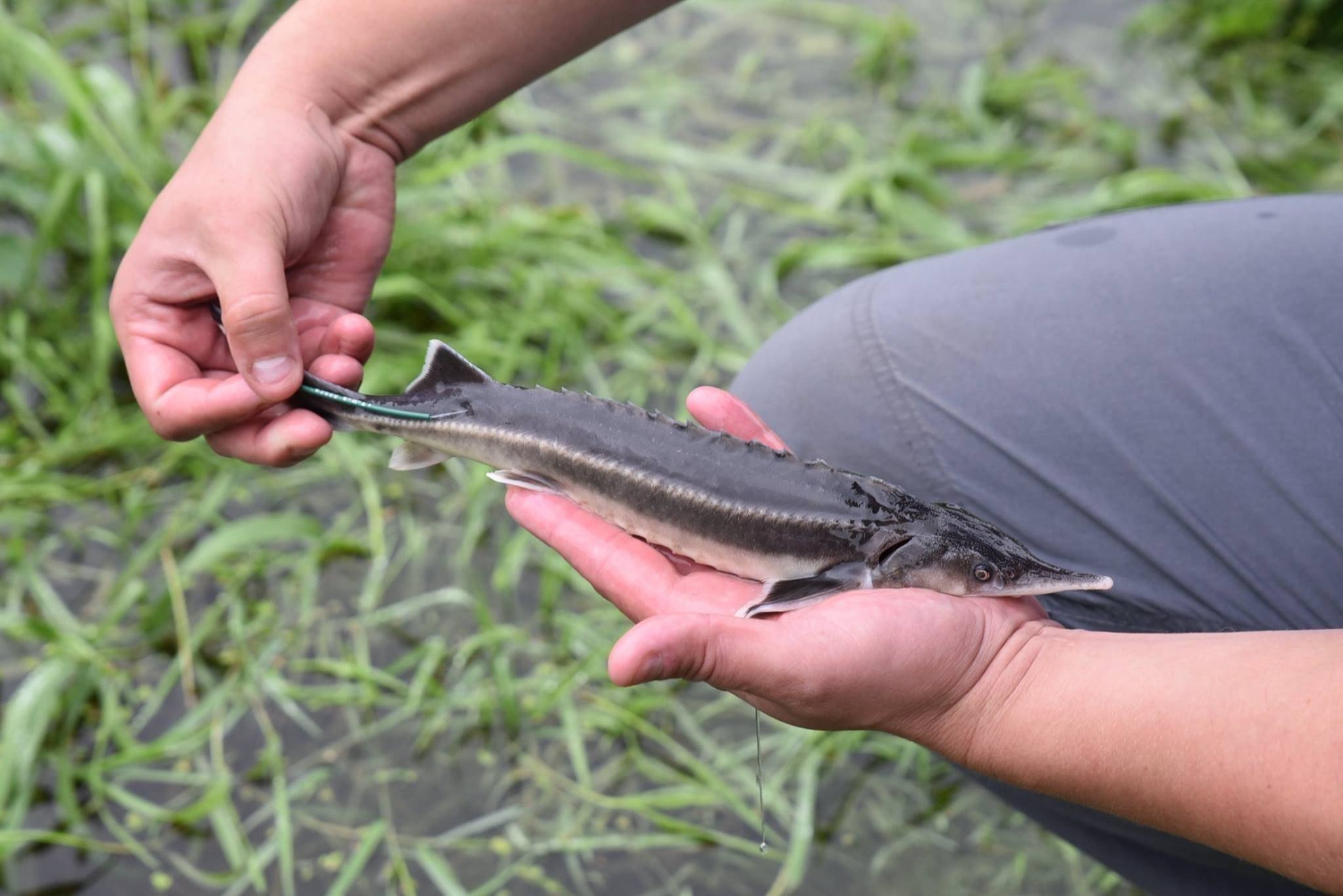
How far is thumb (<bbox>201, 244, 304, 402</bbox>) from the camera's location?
88.6 inches

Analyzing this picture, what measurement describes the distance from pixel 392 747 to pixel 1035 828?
172 cm

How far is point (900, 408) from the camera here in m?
2.42

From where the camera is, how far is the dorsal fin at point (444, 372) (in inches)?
99.0

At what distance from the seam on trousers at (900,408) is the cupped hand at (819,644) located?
1.02 feet

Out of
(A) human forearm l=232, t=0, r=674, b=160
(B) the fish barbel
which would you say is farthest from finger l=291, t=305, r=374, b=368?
(A) human forearm l=232, t=0, r=674, b=160

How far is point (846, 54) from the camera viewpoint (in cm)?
584

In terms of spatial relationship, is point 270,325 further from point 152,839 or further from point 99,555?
point 99,555

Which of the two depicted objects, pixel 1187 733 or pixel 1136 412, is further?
pixel 1136 412

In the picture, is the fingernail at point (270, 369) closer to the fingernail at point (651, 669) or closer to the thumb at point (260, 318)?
the thumb at point (260, 318)

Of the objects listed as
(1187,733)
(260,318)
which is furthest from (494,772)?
(1187,733)

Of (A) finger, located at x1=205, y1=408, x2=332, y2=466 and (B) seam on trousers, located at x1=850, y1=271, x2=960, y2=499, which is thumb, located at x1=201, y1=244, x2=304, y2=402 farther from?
(B) seam on trousers, located at x1=850, y1=271, x2=960, y2=499

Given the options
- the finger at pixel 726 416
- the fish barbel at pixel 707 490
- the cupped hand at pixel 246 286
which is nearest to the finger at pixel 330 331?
the cupped hand at pixel 246 286

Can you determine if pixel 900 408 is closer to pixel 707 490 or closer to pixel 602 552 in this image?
pixel 707 490

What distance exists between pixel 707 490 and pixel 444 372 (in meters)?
0.64
